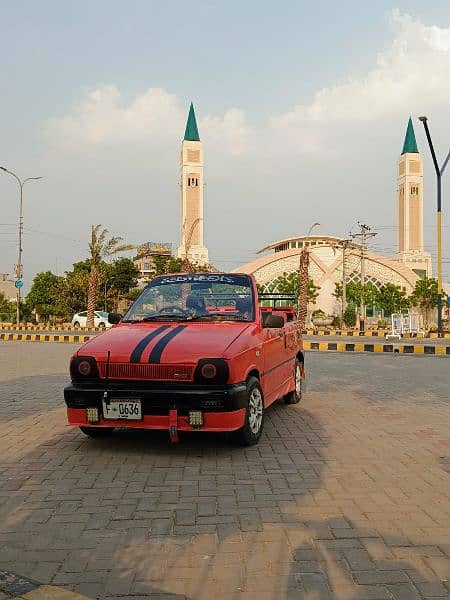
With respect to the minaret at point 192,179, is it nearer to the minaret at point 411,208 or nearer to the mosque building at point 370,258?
the mosque building at point 370,258

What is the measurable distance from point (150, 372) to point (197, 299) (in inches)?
61.8

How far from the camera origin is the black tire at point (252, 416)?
226 inches

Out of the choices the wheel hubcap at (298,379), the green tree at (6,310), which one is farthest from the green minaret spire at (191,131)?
the wheel hubcap at (298,379)

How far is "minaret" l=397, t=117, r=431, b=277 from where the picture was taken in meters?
96.8

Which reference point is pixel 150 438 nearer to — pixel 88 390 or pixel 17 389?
pixel 88 390

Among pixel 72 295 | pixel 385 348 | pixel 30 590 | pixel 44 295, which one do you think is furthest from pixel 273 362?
pixel 44 295

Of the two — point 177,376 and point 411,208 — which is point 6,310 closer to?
point 177,376

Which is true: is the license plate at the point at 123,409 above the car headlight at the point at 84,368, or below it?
below

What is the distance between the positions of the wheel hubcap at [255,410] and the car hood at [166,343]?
65cm

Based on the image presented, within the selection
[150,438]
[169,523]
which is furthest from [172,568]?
[150,438]

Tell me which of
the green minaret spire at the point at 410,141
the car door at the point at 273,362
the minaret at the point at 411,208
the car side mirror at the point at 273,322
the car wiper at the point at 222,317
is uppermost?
the green minaret spire at the point at 410,141

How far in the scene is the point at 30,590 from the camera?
9.55 feet

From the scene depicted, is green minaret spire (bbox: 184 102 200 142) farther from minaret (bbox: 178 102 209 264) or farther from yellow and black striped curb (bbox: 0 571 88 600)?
yellow and black striped curb (bbox: 0 571 88 600)

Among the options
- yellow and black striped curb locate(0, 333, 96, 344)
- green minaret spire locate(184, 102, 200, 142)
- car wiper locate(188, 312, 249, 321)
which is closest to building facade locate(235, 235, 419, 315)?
green minaret spire locate(184, 102, 200, 142)
